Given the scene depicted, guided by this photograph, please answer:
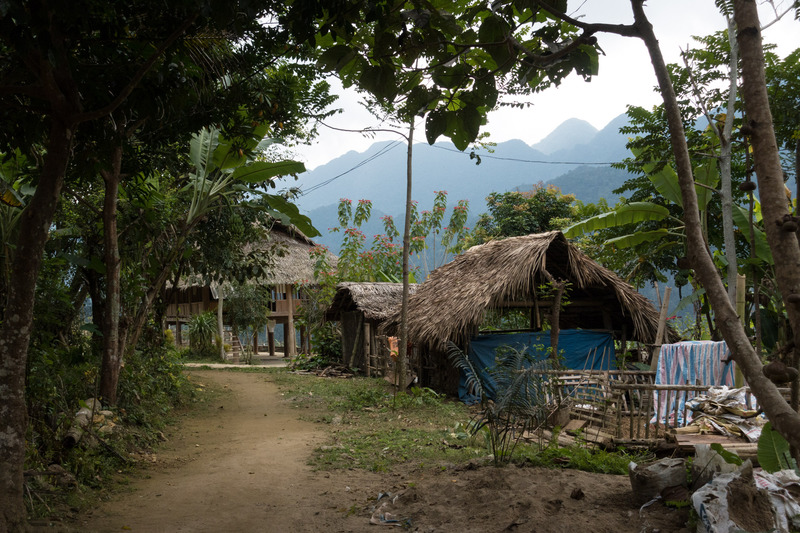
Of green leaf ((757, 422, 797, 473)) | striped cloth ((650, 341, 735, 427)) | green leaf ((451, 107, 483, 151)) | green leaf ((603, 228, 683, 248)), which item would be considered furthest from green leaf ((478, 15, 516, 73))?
striped cloth ((650, 341, 735, 427))

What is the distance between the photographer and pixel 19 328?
3.55 metres

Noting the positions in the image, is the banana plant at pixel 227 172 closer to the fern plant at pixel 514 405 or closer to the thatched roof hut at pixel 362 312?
the fern plant at pixel 514 405

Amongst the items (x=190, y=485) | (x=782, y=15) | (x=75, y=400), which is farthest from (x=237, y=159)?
(x=782, y=15)

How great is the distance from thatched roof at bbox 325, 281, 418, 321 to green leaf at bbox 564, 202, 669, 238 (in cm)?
662

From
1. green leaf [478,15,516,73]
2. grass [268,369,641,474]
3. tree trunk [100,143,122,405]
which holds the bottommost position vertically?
grass [268,369,641,474]

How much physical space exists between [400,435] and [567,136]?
148975mm

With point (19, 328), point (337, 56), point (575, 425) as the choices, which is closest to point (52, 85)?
point (19, 328)

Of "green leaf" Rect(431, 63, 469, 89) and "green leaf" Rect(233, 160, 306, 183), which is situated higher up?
"green leaf" Rect(233, 160, 306, 183)

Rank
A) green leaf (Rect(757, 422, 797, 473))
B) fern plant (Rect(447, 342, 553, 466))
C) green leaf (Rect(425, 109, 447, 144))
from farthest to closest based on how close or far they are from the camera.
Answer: fern plant (Rect(447, 342, 553, 466))
green leaf (Rect(757, 422, 797, 473))
green leaf (Rect(425, 109, 447, 144))

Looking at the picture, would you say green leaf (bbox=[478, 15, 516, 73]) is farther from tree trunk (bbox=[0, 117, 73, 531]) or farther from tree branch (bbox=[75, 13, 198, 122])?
tree trunk (bbox=[0, 117, 73, 531])

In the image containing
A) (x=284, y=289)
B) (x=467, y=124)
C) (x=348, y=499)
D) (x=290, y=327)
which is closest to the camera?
(x=467, y=124)

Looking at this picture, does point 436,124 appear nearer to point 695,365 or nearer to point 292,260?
point 695,365

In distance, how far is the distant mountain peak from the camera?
465ft

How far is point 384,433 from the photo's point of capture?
25.9ft
